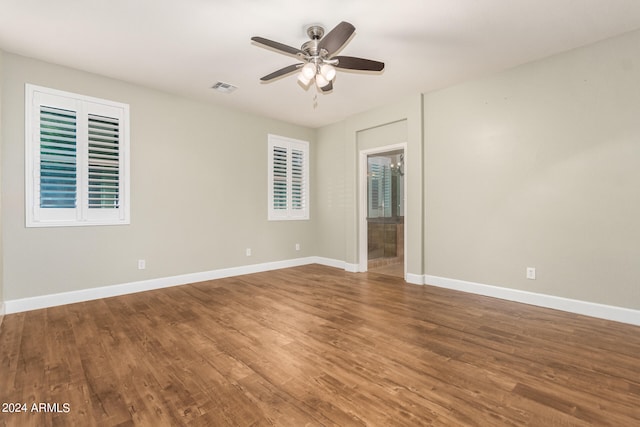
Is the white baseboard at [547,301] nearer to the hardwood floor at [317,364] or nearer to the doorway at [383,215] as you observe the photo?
the hardwood floor at [317,364]

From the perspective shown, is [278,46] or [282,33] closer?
[278,46]

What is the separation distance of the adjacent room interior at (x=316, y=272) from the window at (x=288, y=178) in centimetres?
42

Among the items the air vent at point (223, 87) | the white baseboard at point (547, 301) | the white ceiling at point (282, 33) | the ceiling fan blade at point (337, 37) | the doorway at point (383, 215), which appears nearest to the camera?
the ceiling fan blade at point (337, 37)

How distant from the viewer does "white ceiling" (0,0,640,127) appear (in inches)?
98.0

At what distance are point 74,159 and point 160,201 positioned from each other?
1.09 m

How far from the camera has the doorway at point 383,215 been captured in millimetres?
5539

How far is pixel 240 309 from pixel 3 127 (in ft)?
10.7

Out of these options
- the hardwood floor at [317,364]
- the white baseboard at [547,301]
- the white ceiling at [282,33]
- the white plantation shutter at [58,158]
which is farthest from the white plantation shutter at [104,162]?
the white baseboard at [547,301]

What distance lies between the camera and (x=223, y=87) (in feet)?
13.6

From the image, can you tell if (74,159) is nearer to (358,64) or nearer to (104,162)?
(104,162)

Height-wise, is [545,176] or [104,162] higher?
[104,162]

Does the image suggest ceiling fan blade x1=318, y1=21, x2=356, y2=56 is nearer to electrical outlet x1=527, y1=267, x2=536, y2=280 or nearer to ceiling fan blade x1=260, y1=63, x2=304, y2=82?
ceiling fan blade x1=260, y1=63, x2=304, y2=82

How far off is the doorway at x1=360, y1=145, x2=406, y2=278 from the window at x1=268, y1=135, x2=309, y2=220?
1.33m

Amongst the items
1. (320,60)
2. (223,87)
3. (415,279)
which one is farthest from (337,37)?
(415,279)
